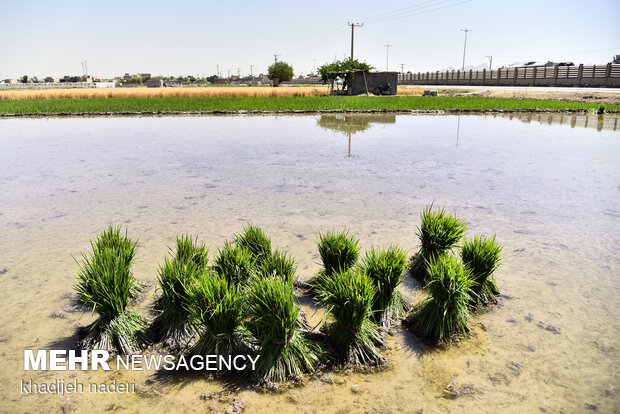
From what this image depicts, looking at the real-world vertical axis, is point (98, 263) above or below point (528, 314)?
above

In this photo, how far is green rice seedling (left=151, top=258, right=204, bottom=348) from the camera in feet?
11.9

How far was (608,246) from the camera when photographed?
5547 mm

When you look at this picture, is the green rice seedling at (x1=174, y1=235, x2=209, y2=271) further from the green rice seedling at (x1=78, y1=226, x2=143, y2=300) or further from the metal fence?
the metal fence

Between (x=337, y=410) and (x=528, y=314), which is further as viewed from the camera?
(x=528, y=314)

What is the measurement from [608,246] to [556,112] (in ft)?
78.8

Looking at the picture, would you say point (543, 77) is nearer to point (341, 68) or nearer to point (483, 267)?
point (341, 68)

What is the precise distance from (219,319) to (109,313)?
1008mm

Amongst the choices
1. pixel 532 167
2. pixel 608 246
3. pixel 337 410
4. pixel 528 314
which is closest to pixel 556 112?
pixel 532 167

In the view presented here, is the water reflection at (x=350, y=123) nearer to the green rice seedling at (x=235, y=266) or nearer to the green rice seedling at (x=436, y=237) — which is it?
the green rice seedling at (x=436, y=237)

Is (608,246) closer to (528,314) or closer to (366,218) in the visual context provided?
(528,314)

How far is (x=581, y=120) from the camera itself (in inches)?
844

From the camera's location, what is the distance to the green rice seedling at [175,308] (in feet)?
11.9

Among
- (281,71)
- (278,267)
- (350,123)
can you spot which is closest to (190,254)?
(278,267)

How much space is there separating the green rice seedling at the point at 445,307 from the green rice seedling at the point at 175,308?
2017 mm
